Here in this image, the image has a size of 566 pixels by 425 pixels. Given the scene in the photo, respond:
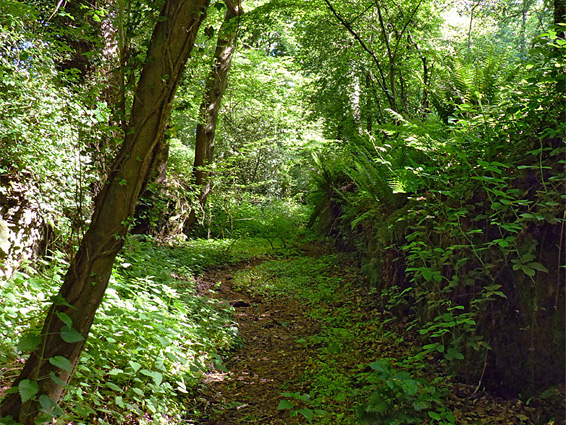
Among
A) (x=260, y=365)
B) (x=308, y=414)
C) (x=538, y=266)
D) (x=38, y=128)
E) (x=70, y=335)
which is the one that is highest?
(x=38, y=128)

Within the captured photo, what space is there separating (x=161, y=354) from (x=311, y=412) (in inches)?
47.6

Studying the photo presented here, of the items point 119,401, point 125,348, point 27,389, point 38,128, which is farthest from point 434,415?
point 38,128

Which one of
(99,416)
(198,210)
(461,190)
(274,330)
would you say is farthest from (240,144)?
(99,416)

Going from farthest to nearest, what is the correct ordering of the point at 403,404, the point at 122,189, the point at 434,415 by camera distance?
the point at 403,404 < the point at 434,415 < the point at 122,189

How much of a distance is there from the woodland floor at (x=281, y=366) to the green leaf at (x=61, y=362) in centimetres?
118

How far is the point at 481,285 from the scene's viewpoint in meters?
3.01

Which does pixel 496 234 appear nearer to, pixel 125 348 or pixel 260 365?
pixel 260 365

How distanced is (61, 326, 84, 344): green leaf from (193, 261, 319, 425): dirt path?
1294 mm

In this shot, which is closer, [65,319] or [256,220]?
[65,319]

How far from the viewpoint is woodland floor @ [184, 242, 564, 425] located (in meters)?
2.67

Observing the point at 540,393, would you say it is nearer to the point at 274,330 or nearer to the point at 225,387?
the point at 225,387

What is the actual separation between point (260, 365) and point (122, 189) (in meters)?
2.43

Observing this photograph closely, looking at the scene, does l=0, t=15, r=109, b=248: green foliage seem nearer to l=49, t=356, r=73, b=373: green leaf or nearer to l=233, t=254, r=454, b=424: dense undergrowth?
l=49, t=356, r=73, b=373: green leaf

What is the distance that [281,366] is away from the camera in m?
3.77
